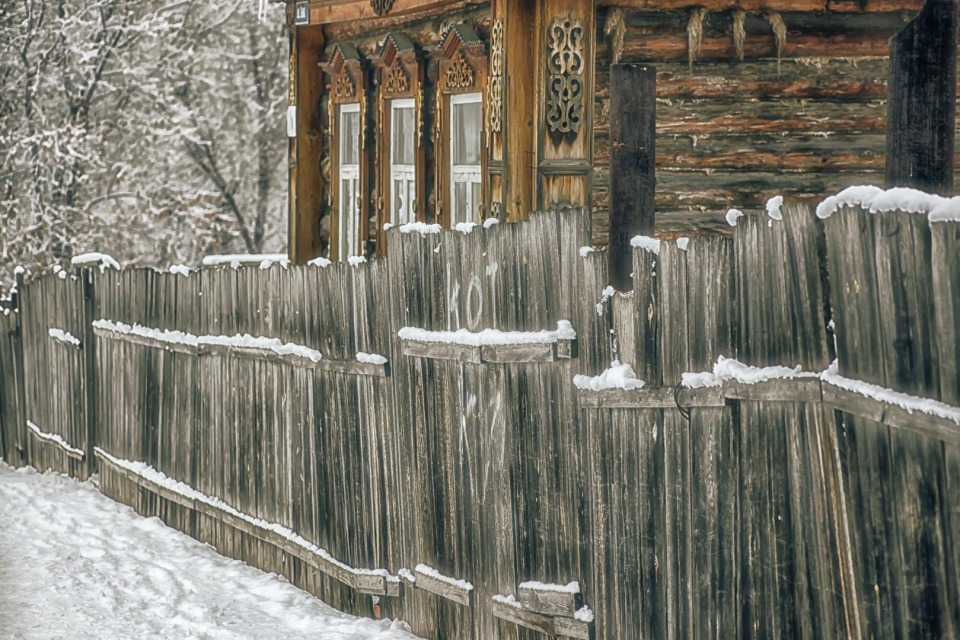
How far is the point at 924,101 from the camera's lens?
4.04 m

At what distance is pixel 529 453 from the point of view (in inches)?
216

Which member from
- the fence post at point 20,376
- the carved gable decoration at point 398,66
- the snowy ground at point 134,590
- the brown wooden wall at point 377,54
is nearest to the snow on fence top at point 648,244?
the snowy ground at point 134,590

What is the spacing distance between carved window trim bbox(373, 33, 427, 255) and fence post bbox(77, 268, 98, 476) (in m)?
2.47

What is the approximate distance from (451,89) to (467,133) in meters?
0.34

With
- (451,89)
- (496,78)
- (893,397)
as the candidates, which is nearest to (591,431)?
(893,397)

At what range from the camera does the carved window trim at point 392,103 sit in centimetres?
1096

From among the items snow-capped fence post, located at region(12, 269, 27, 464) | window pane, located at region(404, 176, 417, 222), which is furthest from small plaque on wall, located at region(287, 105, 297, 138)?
snow-capped fence post, located at region(12, 269, 27, 464)

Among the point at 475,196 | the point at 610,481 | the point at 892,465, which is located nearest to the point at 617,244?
the point at 610,481

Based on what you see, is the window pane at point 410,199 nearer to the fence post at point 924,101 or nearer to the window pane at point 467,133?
the window pane at point 467,133

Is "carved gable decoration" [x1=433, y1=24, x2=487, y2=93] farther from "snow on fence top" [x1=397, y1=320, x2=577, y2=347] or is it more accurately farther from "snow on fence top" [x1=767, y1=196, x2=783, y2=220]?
"snow on fence top" [x1=767, y1=196, x2=783, y2=220]

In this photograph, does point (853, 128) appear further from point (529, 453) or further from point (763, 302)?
point (763, 302)

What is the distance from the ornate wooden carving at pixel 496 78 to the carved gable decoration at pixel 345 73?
11.7ft

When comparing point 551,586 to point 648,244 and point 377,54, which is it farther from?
point 377,54

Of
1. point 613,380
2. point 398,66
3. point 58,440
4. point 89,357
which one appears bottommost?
point 58,440
